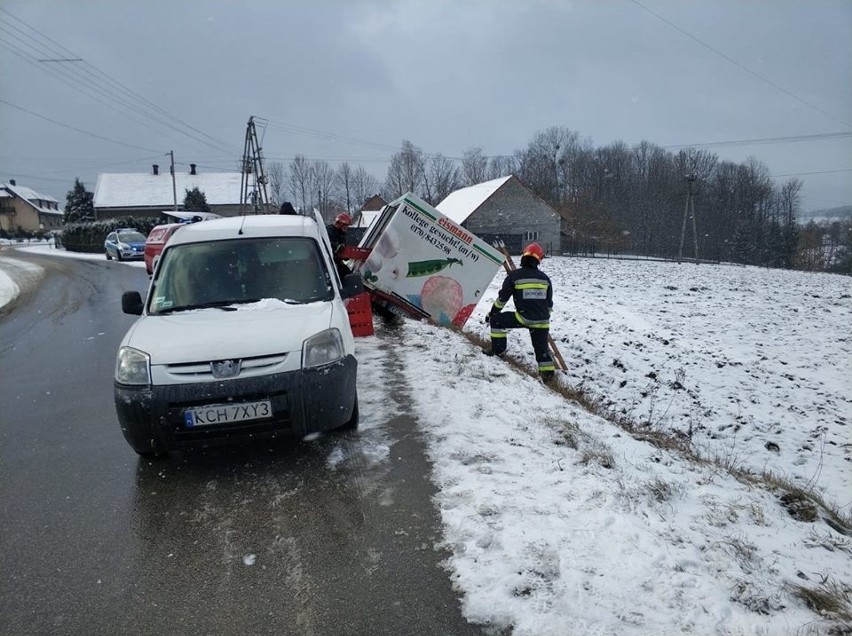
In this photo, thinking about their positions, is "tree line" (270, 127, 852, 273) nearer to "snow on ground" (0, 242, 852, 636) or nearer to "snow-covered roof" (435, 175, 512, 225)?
"snow-covered roof" (435, 175, 512, 225)

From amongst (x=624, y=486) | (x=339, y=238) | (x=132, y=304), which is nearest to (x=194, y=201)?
(x=339, y=238)

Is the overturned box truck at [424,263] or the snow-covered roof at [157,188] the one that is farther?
the snow-covered roof at [157,188]

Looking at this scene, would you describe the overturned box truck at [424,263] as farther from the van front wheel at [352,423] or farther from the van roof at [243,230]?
the van front wheel at [352,423]

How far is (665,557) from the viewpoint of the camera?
2.91 meters

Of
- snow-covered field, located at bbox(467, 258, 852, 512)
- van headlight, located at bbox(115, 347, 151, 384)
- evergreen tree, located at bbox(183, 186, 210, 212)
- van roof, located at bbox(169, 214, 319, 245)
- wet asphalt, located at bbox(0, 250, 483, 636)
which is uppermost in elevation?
evergreen tree, located at bbox(183, 186, 210, 212)

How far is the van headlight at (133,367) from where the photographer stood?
12.5ft

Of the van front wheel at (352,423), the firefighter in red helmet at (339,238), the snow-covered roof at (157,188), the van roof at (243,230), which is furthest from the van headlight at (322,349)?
the snow-covered roof at (157,188)

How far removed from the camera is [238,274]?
198 inches

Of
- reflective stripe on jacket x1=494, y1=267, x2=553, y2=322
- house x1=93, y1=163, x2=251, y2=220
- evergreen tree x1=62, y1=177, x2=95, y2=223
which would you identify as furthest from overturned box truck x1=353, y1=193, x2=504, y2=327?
evergreen tree x1=62, y1=177, x2=95, y2=223

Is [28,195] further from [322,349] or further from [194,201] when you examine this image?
[322,349]

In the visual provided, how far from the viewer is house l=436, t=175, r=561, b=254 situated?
46719mm

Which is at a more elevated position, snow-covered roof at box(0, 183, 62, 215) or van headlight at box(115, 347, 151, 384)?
snow-covered roof at box(0, 183, 62, 215)

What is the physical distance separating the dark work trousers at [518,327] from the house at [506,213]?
124 feet

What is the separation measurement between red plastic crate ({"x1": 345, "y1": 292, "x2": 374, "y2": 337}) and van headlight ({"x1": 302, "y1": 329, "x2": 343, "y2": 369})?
4295 mm
